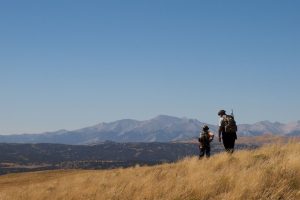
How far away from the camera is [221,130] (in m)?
19.9

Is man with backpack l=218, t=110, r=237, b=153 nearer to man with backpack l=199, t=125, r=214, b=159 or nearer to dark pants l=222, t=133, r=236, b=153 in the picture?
dark pants l=222, t=133, r=236, b=153

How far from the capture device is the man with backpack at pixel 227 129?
19828mm

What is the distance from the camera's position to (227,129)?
65.1ft

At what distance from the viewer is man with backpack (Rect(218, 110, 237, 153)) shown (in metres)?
19.8

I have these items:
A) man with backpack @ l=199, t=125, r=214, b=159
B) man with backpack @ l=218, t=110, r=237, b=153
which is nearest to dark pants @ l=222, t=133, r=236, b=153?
man with backpack @ l=218, t=110, r=237, b=153

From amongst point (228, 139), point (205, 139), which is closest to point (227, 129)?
point (228, 139)

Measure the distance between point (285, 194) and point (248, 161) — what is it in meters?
4.98

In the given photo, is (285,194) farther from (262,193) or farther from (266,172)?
(266,172)

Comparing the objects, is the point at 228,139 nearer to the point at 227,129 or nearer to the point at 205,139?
the point at 227,129

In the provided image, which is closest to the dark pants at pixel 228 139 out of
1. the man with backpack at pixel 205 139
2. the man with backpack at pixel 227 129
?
the man with backpack at pixel 227 129

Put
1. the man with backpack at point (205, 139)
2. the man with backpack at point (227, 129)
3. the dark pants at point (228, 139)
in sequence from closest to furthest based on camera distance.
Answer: the man with backpack at point (227, 129) → the dark pants at point (228, 139) → the man with backpack at point (205, 139)

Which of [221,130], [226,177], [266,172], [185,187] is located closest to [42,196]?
[185,187]

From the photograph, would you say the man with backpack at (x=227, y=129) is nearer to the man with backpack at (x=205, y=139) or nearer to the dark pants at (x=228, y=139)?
the dark pants at (x=228, y=139)

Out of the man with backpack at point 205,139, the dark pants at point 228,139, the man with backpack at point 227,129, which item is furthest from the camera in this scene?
the man with backpack at point 205,139
